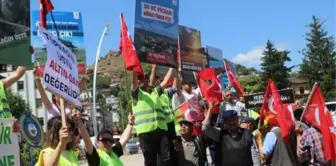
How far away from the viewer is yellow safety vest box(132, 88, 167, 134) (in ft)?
25.1

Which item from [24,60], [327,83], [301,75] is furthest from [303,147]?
[301,75]

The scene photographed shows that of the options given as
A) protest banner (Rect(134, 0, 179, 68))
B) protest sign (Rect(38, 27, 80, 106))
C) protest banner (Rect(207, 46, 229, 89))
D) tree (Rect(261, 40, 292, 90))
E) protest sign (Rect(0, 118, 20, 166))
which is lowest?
protest sign (Rect(0, 118, 20, 166))

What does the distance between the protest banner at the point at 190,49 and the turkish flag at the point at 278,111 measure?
177 centimetres

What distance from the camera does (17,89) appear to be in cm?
7662

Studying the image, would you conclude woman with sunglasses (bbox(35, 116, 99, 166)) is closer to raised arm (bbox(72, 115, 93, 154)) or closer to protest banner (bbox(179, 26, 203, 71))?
raised arm (bbox(72, 115, 93, 154))

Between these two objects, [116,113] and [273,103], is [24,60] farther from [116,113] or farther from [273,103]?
[116,113]

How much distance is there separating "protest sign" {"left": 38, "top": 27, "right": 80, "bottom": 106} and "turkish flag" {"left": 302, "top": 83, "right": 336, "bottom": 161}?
12.2ft

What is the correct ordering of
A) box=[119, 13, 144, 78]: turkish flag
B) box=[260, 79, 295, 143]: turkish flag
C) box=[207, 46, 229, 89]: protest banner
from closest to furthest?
1. box=[119, 13, 144, 78]: turkish flag
2. box=[260, 79, 295, 143]: turkish flag
3. box=[207, 46, 229, 89]: protest banner

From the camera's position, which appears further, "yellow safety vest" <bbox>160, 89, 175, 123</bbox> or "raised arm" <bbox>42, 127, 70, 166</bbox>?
"yellow safety vest" <bbox>160, 89, 175, 123</bbox>

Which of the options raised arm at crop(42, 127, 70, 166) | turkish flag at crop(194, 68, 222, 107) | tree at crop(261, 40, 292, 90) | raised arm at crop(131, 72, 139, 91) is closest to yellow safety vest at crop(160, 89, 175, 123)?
raised arm at crop(131, 72, 139, 91)

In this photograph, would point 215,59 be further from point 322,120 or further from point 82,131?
point 82,131

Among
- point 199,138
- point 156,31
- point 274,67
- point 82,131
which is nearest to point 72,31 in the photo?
point 156,31

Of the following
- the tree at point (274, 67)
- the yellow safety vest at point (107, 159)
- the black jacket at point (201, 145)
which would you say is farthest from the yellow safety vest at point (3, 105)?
the tree at point (274, 67)

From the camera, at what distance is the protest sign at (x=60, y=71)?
4.44 metres
